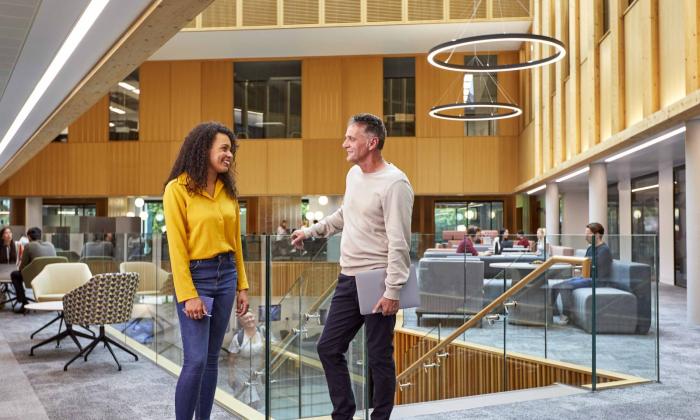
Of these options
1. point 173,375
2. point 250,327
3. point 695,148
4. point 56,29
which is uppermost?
point 56,29

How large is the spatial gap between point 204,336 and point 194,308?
170 mm

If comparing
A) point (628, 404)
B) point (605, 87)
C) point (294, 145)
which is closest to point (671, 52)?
point (605, 87)

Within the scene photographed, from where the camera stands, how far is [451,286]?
6.61 m

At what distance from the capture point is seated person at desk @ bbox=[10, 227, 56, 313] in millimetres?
10062

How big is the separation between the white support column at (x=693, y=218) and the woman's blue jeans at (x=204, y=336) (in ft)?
23.7

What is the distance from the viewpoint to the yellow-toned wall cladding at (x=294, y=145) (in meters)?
21.8

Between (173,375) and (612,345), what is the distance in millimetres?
3634

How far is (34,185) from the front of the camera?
23.4 meters

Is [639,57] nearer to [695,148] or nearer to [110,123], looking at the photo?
[695,148]

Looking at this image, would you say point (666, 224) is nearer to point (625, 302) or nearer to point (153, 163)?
point (625, 302)

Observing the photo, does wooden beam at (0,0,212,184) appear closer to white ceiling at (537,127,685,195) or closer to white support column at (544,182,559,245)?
white ceiling at (537,127,685,195)

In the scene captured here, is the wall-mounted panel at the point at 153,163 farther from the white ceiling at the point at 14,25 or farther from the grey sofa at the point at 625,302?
the grey sofa at the point at 625,302

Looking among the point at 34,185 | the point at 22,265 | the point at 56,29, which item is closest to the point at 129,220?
Result: the point at 22,265

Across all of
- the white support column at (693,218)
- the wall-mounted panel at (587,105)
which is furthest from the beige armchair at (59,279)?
the wall-mounted panel at (587,105)
